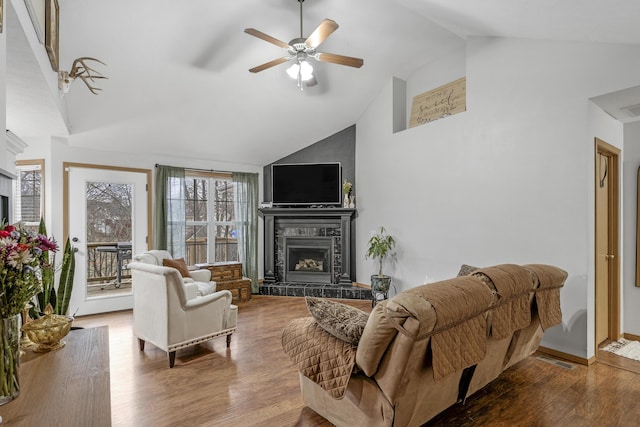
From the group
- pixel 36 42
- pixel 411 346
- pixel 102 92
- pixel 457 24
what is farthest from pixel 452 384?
pixel 102 92

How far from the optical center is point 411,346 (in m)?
1.68

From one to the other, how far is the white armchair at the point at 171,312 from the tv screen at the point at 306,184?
2856mm

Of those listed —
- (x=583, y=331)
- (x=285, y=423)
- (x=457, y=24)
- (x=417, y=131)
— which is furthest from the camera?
(x=417, y=131)

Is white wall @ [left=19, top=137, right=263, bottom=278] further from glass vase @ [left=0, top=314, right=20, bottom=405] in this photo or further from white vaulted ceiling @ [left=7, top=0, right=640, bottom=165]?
glass vase @ [left=0, top=314, right=20, bottom=405]

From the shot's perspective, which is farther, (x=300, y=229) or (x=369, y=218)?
(x=300, y=229)

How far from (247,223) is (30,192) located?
2986mm

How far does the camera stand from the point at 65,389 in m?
1.30

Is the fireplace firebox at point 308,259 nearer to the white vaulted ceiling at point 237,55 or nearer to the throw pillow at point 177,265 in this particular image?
the white vaulted ceiling at point 237,55

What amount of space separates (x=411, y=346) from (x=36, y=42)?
272cm

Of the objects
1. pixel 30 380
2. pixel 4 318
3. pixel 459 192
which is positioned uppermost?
pixel 459 192

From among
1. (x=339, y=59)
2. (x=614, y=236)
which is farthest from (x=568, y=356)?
(x=339, y=59)

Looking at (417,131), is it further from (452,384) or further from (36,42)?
(36,42)

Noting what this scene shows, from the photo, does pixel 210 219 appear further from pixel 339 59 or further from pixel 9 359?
pixel 9 359

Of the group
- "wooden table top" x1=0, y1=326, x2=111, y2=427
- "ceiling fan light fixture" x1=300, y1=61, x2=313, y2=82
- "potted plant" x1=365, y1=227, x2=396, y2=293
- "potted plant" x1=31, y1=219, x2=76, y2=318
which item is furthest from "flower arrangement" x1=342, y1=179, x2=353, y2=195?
"wooden table top" x1=0, y1=326, x2=111, y2=427
